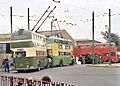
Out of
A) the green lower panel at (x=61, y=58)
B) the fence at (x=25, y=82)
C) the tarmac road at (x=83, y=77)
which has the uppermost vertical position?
the fence at (x=25, y=82)

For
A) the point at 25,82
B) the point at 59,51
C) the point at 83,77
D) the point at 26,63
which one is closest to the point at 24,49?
the point at 26,63

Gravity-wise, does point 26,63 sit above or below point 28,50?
below

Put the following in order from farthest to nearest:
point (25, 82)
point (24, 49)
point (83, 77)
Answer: point (24, 49), point (83, 77), point (25, 82)

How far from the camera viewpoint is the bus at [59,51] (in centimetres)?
4112

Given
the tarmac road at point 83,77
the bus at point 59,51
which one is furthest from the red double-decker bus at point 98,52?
the tarmac road at point 83,77

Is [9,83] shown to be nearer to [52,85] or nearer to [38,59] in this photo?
[52,85]

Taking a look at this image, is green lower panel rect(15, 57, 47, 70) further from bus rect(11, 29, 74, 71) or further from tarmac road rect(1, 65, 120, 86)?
tarmac road rect(1, 65, 120, 86)

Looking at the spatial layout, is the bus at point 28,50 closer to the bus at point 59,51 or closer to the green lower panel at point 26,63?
the green lower panel at point 26,63

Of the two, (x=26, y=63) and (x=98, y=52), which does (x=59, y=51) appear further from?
(x=98, y=52)

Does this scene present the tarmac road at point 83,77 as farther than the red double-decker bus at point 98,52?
No

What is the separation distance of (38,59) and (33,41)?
Answer: 2040 millimetres

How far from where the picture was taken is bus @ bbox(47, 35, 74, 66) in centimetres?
4112

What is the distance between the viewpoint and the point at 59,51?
43281mm

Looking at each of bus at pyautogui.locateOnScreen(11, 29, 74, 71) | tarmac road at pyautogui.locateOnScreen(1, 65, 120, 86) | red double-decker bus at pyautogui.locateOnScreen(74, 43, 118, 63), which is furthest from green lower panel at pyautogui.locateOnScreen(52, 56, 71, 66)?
red double-decker bus at pyautogui.locateOnScreen(74, 43, 118, 63)
